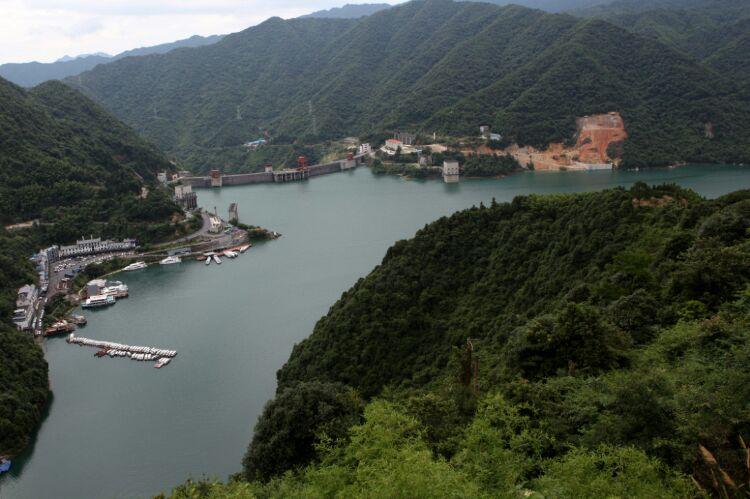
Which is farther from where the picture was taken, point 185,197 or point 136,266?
point 185,197

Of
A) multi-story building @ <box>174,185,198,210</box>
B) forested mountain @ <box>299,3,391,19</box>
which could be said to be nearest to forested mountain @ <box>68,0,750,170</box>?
multi-story building @ <box>174,185,198,210</box>

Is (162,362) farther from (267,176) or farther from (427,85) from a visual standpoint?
(427,85)

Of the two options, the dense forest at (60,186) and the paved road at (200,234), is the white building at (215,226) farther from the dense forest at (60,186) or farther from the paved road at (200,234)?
the dense forest at (60,186)

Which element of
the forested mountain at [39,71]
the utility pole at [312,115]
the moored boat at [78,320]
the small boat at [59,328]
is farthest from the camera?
the forested mountain at [39,71]

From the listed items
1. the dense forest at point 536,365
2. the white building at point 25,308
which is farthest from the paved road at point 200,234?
the dense forest at point 536,365

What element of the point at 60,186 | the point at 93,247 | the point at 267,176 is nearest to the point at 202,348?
the point at 93,247
